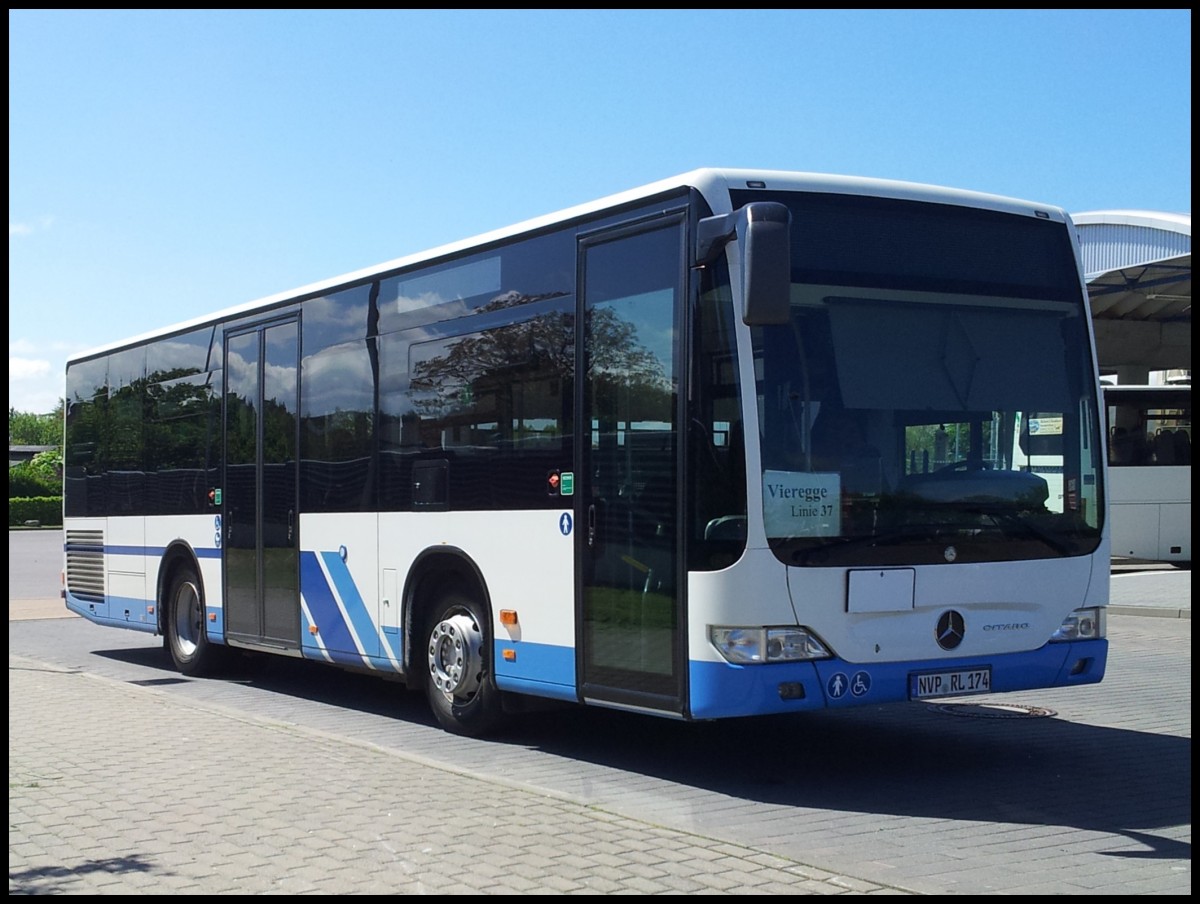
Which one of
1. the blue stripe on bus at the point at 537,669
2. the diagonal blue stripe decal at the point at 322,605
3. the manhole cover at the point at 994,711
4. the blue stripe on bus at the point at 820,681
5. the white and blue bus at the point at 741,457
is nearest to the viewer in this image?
the blue stripe on bus at the point at 820,681

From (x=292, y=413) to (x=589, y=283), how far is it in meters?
4.31

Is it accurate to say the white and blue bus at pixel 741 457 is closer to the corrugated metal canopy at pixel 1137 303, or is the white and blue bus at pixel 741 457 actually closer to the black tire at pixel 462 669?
the black tire at pixel 462 669

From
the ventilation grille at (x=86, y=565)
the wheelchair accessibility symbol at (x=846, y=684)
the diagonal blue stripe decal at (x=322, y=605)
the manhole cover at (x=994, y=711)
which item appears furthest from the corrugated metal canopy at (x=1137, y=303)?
the wheelchair accessibility symbol at (x=846, y=684)

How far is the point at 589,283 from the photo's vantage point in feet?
29.4

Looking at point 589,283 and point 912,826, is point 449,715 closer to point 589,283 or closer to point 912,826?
point 589,283

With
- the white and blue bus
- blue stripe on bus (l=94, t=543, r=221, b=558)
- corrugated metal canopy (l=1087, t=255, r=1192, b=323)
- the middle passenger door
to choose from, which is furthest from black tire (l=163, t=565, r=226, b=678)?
corrugated metal canopy (l=1087, t=255, r=1192, b=323)

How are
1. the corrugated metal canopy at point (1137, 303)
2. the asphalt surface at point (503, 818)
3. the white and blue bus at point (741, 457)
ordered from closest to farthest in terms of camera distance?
the asphalt surface at point (503, 818)
the white and blue bus at point (741, 457)
the corrugated metal canopy at point (1137, 303)

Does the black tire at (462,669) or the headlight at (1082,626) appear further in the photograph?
the black tire at (462,669)

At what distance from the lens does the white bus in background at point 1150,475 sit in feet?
93.7

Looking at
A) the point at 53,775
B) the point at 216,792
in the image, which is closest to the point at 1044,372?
the point at 216,792

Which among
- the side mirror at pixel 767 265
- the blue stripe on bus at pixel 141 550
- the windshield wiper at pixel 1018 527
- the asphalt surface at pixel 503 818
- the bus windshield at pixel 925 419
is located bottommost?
the asphalt surface at pixel 503 818

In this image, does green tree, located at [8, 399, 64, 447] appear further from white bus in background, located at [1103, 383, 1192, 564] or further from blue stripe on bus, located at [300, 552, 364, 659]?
blue stripe on bus, located at [300, 552, 364, 659]

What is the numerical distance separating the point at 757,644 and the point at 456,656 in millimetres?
2971

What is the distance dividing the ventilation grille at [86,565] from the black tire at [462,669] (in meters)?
6.96
